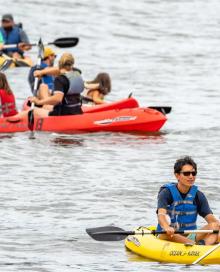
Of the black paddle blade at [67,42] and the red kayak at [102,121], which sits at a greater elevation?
the black paddle blade at [67,42]

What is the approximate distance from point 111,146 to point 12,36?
7.71 m

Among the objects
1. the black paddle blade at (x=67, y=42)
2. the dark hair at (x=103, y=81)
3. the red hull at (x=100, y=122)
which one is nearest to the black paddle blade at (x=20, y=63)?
the black paddle blade at (x=67, y=42)

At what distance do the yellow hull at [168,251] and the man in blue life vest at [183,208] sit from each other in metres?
0.14

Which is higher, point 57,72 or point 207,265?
point 57,72

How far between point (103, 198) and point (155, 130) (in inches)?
221

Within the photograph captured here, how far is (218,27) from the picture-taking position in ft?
135

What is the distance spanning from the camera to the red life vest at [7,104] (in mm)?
22406

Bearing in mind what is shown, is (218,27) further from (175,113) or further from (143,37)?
(175,113)

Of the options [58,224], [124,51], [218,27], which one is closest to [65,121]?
[58,224]

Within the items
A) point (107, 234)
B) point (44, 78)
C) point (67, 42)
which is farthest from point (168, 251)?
point (67, 42)

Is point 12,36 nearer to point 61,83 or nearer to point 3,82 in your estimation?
point 3,82

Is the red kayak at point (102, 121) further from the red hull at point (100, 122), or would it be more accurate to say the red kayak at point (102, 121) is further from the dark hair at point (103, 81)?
the dark hair at point (103, 81)

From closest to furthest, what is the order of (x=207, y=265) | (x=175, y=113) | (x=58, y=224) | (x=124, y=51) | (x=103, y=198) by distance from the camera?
(x=207, y=265), (x=58, y=224), (x=103, y=198), (x=175, y=113), (x=124, y=51)

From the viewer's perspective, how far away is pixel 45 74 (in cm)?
2297
